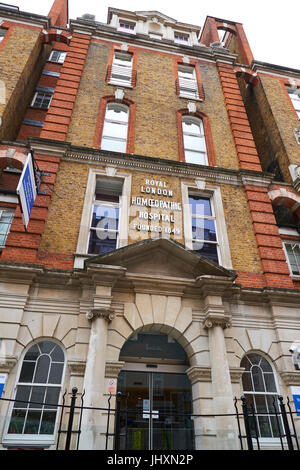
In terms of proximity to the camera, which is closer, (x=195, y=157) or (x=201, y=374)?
A: (x=201, y=374)

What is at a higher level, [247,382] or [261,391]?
[247,382]

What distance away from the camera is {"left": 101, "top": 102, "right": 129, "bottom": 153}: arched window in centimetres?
1273

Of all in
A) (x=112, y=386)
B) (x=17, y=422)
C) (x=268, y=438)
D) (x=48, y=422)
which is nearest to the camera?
(x=17, y=422)

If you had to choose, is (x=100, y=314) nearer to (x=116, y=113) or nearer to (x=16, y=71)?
(x=116, y=113)

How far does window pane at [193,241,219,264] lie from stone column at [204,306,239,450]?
2395 millimetres

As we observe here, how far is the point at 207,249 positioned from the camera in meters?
10.6

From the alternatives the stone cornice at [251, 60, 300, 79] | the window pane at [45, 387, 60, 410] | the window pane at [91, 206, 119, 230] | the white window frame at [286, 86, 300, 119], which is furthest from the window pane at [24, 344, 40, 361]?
the stone cornice at [251, 60, 300, 79]

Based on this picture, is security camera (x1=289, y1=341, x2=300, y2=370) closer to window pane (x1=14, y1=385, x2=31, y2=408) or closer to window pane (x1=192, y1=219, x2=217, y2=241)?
→ window pane (x1=192, y1=219, x2=217, y2=241)

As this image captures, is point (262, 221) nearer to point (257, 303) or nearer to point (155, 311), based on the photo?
point (257, 303)

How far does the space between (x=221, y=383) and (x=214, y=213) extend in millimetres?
5905

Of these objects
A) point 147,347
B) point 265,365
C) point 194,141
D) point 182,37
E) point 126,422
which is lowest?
point 126,422

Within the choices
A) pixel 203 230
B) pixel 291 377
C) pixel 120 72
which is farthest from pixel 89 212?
pixel 120 72

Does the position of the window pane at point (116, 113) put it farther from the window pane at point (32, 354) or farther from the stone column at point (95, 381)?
the window pane at point (32, 354)
